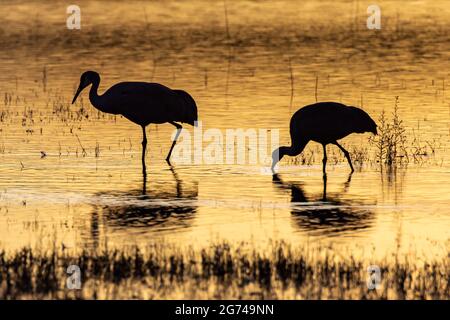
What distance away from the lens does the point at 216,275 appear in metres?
11.5

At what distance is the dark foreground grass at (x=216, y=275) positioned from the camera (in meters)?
11.0

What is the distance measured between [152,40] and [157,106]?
20696mm

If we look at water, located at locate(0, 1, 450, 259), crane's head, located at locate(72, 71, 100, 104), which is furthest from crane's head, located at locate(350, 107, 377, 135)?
crane's head, located at locate(72, 71, 100, 104)

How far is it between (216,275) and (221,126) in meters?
11.1

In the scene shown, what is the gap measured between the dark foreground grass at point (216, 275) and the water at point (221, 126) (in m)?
0.67

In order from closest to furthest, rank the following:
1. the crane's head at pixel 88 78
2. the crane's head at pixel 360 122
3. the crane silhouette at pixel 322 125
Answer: the crane silhouette at pixel 322 125, the crane's head at pixel 360 122, the crane's head at pixel 88 78

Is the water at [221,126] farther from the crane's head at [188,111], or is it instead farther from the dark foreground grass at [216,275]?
the dark foreground grass at [216,275]

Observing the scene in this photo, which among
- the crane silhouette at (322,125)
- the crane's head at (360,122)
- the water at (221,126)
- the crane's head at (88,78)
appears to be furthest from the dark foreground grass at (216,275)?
the crane's head at (88,78)

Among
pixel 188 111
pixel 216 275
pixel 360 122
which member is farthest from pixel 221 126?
pixel 216 275

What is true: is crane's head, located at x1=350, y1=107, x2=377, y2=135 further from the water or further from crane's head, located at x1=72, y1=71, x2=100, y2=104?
crane's head, located at x1=72, y1=71, x2=100, y2=104

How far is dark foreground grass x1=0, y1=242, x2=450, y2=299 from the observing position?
1098 cm

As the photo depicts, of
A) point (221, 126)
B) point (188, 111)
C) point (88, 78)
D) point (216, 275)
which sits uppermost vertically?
point (88, 78)

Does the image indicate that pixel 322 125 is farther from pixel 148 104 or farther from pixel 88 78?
pixel 88 78
